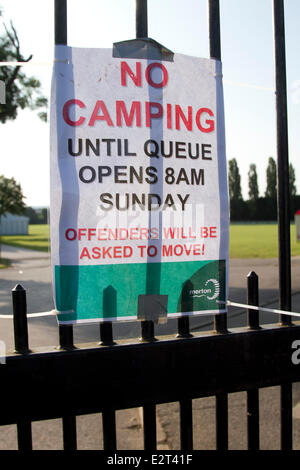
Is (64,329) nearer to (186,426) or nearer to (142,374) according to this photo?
(142,374)

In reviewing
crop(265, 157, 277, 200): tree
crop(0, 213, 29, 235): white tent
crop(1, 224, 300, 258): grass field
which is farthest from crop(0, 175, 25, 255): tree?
crop(0, 213, 29, 235): white tent

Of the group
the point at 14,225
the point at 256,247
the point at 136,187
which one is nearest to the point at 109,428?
the point at 136,187

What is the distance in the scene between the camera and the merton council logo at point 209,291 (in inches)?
58.0

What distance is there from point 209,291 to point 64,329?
50cm

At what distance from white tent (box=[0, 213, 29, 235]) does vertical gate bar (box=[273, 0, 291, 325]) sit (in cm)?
6229

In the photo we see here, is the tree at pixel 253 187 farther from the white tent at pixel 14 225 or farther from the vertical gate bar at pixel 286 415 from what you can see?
the vertical gate bar at pixel 286 415

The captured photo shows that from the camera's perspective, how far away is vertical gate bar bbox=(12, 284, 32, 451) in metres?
1.33

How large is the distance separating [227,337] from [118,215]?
573mm

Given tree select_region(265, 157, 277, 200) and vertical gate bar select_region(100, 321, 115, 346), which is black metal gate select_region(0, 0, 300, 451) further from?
tree select_region(265, 157, 277, 200)

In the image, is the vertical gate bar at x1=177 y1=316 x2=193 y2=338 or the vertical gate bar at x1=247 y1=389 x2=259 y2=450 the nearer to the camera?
the vertical gate bar at x1=177 y1=316 x2=193 y2=338

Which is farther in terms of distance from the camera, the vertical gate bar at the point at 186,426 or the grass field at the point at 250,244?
the grass field at the point at 250,244

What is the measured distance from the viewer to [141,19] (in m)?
1.43

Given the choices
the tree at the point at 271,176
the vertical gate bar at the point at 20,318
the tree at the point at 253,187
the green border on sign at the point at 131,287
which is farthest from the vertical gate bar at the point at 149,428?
the tree at the point at 253,187
